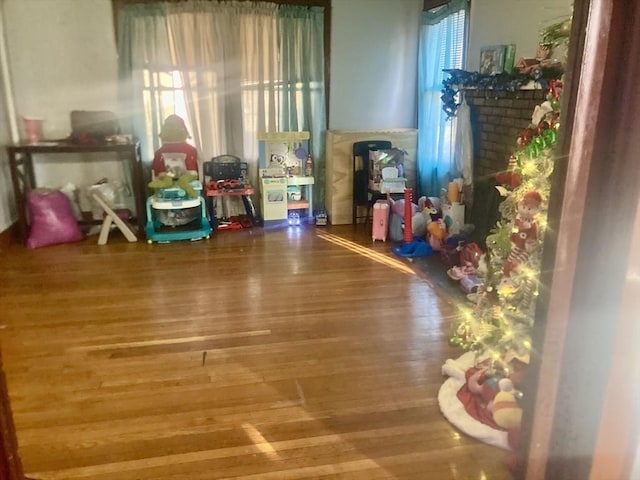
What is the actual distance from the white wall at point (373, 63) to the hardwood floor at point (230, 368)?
6.19 ft

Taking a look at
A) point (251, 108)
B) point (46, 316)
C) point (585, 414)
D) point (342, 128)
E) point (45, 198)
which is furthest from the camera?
point (342, 128)

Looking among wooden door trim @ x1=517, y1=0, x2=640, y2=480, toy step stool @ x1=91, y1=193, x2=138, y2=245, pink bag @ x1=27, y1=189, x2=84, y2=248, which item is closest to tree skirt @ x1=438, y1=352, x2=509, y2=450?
wooden door trim @ x1=517, y1=0, x2=640, y2=480

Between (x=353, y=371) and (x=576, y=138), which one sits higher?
(x=576, y=138)

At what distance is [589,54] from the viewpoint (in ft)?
2.79

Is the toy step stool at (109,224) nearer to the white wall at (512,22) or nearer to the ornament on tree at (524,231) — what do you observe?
the white wall at (512,22)

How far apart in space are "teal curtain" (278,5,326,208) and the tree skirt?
3.26 m

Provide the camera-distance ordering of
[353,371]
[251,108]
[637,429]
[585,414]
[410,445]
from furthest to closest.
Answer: [251,108] → [353,371] → [410,445] → [585,414] → [637,429]

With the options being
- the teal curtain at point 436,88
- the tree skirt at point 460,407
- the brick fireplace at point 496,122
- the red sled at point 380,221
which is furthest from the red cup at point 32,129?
the tree skirt at point 460,407

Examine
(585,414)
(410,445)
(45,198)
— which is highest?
(585,414)

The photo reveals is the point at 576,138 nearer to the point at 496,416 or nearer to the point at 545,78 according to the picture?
the point at 496,416

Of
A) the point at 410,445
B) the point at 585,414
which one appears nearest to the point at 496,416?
the point at 410,445

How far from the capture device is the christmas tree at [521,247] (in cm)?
211

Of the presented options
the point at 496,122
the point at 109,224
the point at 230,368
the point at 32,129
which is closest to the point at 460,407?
the point at 230,368

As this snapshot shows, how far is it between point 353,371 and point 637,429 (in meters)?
1.88
